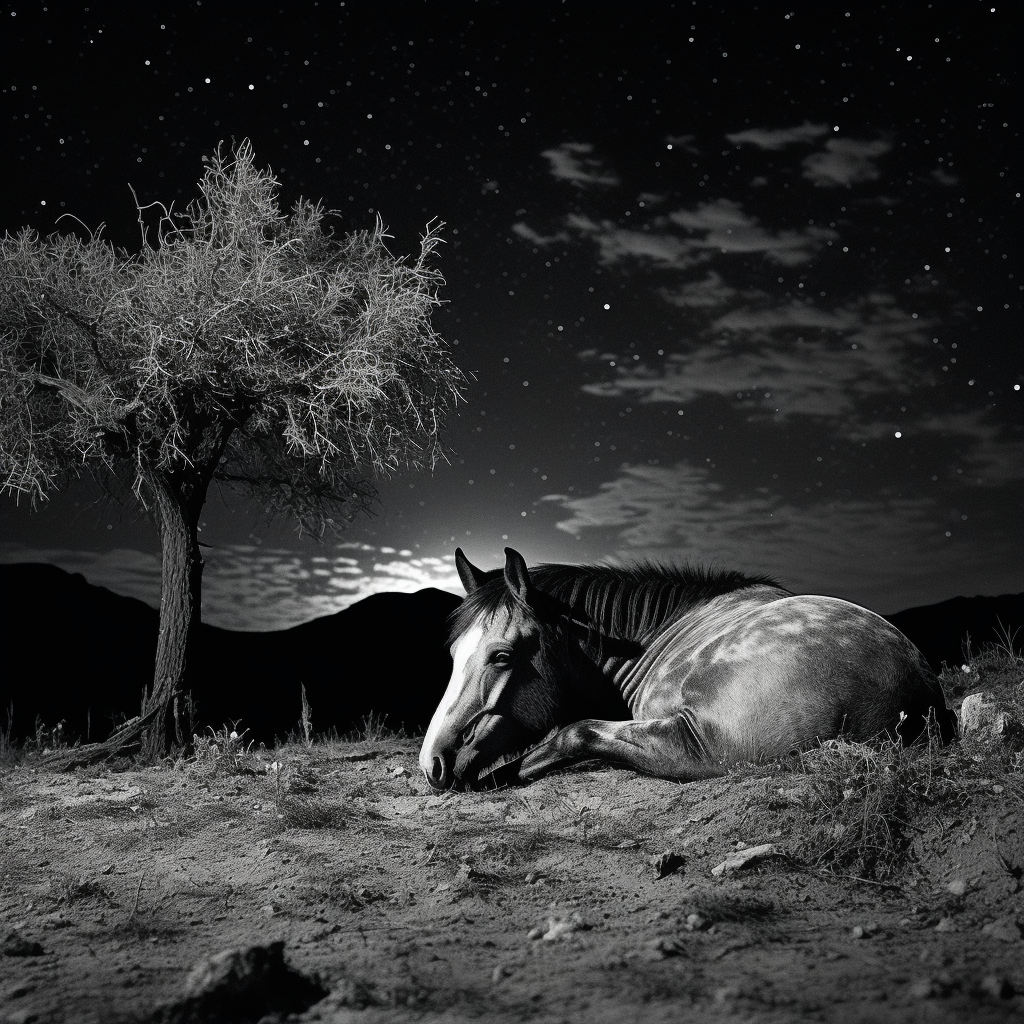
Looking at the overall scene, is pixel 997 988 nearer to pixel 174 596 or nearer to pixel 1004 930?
pixel 1004 930

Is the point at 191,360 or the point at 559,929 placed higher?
the point at 191,360

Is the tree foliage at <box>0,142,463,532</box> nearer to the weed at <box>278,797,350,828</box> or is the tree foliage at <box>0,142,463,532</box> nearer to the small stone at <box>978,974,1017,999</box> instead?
the weed at <box>278,797,350,828</box>

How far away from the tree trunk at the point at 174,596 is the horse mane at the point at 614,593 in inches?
172

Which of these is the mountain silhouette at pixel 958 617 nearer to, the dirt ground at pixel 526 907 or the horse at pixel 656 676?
the horse at pixel 656 676

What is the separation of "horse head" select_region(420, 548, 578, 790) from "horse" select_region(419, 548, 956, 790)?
1 cm

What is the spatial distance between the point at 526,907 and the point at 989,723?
346cm

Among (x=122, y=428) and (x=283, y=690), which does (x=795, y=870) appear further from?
(x=283, y=690)

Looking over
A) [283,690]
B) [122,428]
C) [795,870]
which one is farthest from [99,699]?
[795,870]

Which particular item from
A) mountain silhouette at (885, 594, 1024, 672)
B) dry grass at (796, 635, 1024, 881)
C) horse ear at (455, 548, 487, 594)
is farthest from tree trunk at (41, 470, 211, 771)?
mountain silhouette at (885, 594, 1024, 672)

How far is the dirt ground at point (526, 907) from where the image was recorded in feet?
7.94

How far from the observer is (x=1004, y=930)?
2770 mm

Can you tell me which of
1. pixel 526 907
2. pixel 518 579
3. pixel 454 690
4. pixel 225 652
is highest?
pixel 518 579

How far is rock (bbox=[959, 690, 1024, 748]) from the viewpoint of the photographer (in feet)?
15.4

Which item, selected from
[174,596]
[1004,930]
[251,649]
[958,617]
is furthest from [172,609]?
[251,649]
